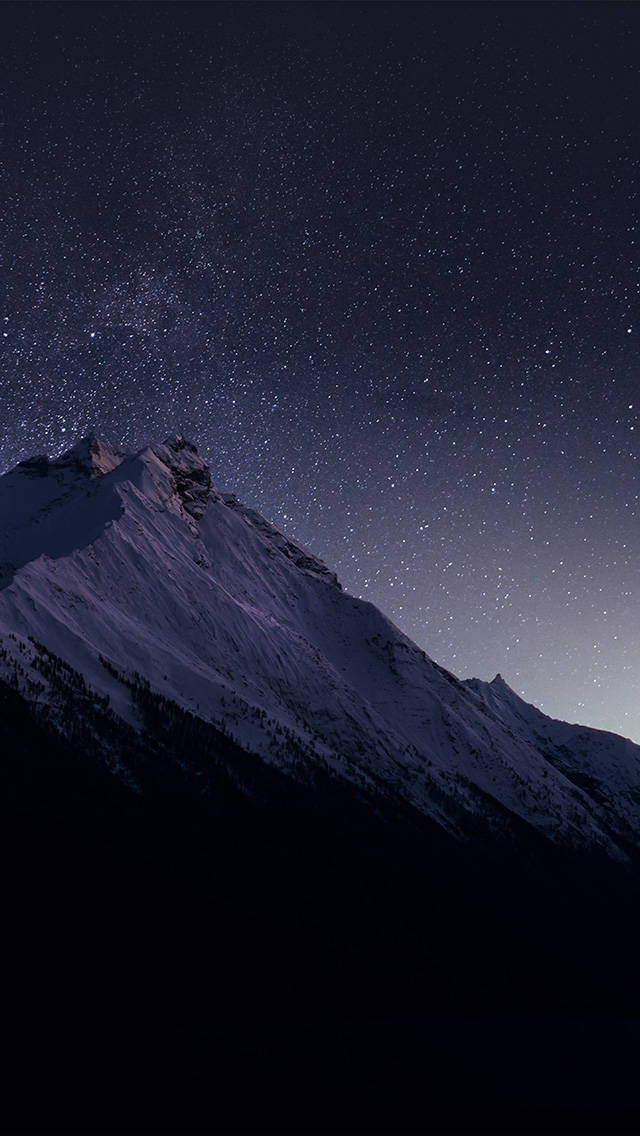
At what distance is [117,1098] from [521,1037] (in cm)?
8049

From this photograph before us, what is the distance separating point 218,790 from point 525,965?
270 ft

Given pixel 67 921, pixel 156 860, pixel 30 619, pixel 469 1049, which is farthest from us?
pixel 30 619

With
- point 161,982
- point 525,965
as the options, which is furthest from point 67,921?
point 525,965

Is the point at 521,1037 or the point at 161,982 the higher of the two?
the point at 521,1037

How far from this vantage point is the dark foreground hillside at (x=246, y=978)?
273 feet

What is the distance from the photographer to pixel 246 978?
112250 mm

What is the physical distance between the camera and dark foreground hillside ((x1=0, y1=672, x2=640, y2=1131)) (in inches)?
3270

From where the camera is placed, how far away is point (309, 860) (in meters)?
152

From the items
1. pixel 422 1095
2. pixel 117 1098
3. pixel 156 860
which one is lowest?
pixel 117 1098

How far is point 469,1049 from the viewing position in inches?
4385

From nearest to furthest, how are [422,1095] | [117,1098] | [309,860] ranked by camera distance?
[117,1098], [422,1095], [309,860]

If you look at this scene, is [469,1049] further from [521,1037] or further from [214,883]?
[214,883]

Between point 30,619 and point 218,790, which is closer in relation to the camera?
point 218,790

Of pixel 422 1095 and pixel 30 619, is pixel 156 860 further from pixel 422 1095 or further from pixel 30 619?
pixel 30 619
